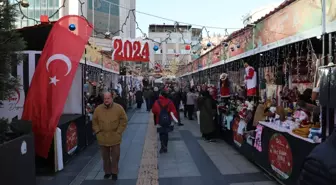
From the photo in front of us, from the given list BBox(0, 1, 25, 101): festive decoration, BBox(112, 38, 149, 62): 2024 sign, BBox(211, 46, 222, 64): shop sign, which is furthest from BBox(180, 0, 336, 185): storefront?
BBox(0, 1, 25, 101): festive decoration

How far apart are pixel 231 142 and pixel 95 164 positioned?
3.63 meters

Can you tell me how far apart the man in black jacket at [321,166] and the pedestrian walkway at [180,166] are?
14.6 feet

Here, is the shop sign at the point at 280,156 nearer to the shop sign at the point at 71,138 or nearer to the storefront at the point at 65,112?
the storefront at the point at 65,112

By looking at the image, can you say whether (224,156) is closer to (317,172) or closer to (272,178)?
(272,178)

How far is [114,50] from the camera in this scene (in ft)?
44.2

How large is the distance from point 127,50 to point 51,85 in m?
7.70

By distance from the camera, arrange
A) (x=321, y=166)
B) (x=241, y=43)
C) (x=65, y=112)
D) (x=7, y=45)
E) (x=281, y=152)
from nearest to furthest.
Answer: (x=321, y=166), (x=7, y=45), (x=281, y=152), (x=241, y=43), (x=65, y=112)

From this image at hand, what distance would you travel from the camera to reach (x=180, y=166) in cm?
706

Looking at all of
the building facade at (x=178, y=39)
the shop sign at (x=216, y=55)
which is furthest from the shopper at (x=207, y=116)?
the building facade at (x=178, y=39)

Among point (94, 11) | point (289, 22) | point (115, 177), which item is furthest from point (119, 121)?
point (94, 11)

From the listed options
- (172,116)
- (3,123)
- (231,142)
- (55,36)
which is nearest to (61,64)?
(55,36)

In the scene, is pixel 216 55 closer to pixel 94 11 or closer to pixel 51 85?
pixel 51 85

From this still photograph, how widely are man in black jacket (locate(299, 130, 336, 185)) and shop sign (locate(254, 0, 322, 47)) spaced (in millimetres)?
3663

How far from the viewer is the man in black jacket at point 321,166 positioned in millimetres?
1408
